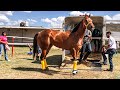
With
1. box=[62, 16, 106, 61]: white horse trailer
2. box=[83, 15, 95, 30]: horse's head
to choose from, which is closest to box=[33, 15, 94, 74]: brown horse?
box=[83, 15, 95, 30]: horse's head

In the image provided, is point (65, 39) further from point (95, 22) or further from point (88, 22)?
point (95, 22)

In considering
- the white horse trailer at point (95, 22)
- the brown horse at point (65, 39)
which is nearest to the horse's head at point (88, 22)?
the brown horse at point (65, 39)

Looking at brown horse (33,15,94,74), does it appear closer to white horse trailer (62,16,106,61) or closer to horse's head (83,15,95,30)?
horse's head (83,15,95,30)

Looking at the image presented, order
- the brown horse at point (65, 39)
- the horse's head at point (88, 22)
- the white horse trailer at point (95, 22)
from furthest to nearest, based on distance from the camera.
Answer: the white horse trailer at point (95, 22) → the brown horse at point (65, 39) → the horse's head at point (88, 22)

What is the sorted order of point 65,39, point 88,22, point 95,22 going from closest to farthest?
point 88,22
point 65,39
point 95,22

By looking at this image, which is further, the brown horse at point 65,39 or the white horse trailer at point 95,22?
the white horse trailer at point 95,22

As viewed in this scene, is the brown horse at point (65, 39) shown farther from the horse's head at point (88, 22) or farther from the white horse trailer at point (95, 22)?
the white horse trailer at point (95, 22)

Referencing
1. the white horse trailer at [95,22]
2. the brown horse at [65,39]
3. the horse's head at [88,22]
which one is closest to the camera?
the horse's head at [88,22]

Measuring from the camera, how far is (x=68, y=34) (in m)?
9.63

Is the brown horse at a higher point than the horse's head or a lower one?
lower

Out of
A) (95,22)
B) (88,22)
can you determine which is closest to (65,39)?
(88,22)
